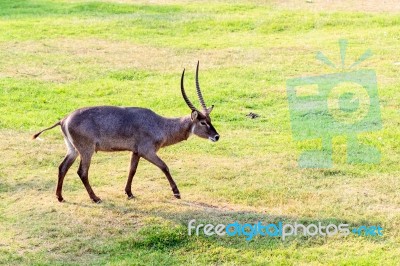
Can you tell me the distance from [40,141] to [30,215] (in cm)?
305

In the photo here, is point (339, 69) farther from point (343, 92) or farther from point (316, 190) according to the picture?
point (316, 190)

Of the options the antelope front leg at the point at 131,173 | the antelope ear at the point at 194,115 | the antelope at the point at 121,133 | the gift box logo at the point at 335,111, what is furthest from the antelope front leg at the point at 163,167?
the gift box logo at the point at 335,111

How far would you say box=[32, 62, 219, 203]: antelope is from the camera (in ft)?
32.0

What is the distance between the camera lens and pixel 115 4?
22.5 meters

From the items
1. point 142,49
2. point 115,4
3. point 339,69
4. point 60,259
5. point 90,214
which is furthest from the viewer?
point 115,4

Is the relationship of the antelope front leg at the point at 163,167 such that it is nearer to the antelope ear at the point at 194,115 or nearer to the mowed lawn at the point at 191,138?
the mowed lawn at the point at 191,138

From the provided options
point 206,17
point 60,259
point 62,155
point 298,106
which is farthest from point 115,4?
point 60,259

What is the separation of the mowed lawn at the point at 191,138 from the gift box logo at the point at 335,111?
17 cm

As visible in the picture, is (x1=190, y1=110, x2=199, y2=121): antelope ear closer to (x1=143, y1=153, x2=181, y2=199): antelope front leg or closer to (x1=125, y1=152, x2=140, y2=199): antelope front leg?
(x1=143, y1=153, x2=181, y2=199): antelope front leg

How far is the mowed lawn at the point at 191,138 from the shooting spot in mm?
8688

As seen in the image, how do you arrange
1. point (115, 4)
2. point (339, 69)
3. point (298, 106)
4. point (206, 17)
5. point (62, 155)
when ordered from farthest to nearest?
point (115, 4) < point (206, 17) < point (339, 69) < point (298, 106) < point (62, 155)

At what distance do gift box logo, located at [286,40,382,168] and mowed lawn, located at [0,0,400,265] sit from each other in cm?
17

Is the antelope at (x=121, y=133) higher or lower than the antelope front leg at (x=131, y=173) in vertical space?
higher

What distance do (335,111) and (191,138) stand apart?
263cm
